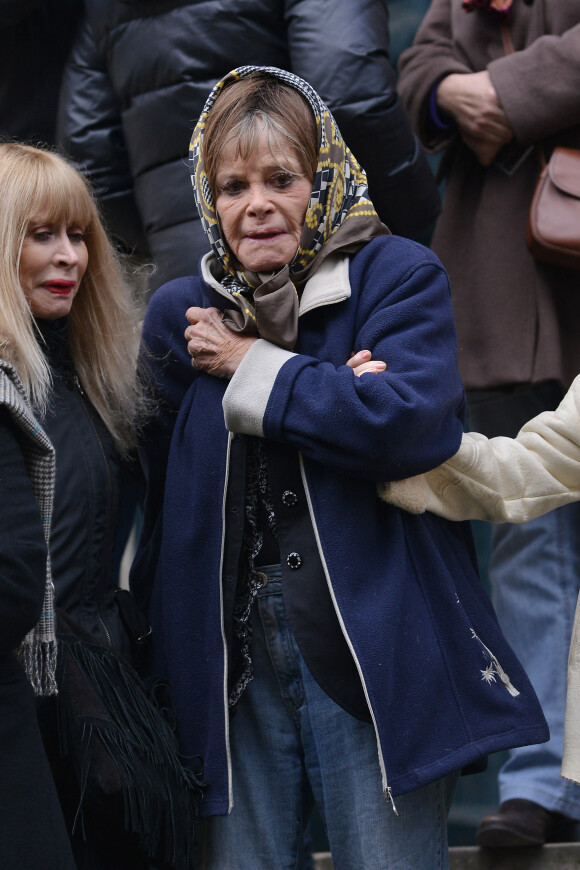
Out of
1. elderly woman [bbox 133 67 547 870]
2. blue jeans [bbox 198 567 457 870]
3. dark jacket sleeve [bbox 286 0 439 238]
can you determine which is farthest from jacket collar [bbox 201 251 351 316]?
dark jacket sleeve [bbox 286 0 439 238]

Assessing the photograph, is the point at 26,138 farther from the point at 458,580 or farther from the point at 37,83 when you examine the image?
the point at 458,580

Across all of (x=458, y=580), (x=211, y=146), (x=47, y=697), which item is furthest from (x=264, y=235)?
(x=47, y=697)

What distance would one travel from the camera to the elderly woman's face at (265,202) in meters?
2.25

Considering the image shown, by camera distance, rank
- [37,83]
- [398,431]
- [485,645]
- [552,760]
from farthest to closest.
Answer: [37,83]
[552,760]
[485,645]
[398,431]

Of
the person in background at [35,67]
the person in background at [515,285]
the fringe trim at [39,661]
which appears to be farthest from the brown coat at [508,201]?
the fringe trim at [39,661]

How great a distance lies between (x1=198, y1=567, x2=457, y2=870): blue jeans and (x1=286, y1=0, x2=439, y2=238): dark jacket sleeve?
1253 millimetres

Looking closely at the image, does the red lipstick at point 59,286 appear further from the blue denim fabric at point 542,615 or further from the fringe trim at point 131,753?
the blue denim fabric at point 542,615

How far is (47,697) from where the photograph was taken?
203cm

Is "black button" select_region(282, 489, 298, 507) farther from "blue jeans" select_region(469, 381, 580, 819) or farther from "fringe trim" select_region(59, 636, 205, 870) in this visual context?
"blue jeans" select_region(469, 381, 580, 819)

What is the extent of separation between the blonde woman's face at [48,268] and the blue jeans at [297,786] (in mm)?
748

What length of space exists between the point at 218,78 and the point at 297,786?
5.84 feet

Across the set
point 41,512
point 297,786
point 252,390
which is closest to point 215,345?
point 252,390

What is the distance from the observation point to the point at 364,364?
6.89 ft

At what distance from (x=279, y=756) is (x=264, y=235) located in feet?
3.39
